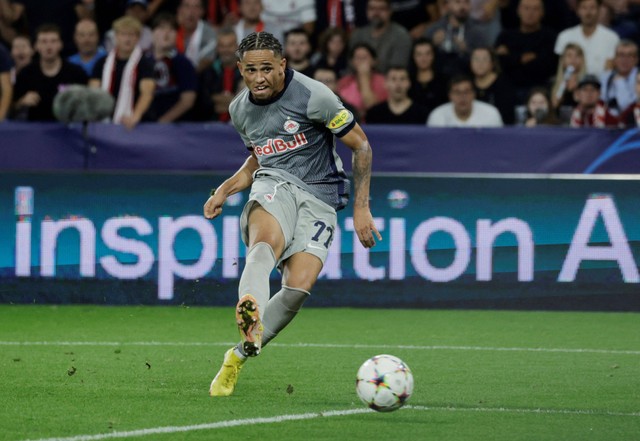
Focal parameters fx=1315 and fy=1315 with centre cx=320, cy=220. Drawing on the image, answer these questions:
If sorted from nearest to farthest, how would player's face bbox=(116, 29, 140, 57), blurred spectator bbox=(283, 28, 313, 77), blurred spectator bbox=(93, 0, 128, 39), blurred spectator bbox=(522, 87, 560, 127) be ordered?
blurred spectator bbox=(522, 87, 560, 127)
player's face bbox=(116, 29, 140, 57)
blurred spectator bbox=(283, 28, 313, 77)
blurred spectator bbox=(93, 0, 128, 39)

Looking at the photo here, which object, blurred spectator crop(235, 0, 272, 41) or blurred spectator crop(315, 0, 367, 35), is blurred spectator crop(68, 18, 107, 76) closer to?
blurred spectator crop(235, 0, 272, 41)

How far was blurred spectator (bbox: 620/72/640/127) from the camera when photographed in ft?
44.5

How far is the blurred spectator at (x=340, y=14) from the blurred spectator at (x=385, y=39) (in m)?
0.76

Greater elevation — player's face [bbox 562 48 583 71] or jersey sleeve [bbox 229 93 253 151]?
player's face [bbox 562 48 583 71]

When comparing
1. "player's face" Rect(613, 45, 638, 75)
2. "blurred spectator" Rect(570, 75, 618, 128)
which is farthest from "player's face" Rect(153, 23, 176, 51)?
"player's face" Rect(613, 45, 638, 75)

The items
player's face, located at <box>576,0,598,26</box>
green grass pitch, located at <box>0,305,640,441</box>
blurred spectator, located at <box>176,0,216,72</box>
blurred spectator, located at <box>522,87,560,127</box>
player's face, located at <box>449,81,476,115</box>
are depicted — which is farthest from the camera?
blurred spectator, located at <box>176,0,216,72</box>

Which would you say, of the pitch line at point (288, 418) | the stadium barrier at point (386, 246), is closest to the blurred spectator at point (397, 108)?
the stadium barrier at point (386, 246)

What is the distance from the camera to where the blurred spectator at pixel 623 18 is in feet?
50.7

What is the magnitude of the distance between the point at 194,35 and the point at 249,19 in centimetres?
90

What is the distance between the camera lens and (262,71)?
7.37 meters

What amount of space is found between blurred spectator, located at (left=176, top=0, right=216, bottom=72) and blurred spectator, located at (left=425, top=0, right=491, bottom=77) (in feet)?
8.73

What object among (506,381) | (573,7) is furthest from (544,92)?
(506,381)

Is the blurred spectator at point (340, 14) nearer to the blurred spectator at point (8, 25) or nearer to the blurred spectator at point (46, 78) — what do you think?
the blurred spectator at point (46, 78)

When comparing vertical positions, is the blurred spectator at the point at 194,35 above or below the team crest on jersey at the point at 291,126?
above
